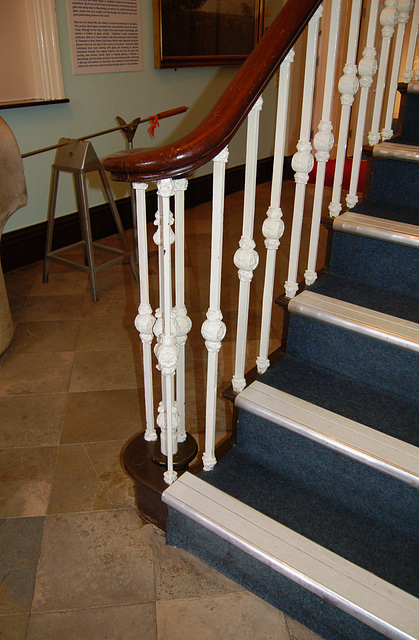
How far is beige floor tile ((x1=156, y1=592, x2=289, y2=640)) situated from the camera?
1.41m

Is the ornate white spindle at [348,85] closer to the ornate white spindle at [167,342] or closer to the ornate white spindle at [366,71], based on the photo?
the ornate white spindle at [366,71]

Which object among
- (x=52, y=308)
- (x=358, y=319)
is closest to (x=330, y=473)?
(x=358, y=319)

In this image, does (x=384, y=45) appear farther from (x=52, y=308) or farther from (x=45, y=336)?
(x=52, y=308)

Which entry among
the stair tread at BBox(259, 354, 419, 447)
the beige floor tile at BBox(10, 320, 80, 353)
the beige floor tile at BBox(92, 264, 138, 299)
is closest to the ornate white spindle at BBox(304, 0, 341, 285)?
the stair tread at BBox(259, 354, 419, 447)

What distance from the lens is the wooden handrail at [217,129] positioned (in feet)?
3.74

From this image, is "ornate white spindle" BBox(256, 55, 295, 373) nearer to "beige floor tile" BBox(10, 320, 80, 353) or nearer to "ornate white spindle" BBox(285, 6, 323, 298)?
"ornate white spindle" BBox(285, 6, 323, 298)

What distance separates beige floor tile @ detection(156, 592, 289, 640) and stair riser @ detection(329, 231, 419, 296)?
104 centimetres

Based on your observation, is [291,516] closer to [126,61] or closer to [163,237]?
[163,237]

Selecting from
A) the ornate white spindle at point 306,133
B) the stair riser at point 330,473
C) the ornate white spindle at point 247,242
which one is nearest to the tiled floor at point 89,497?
the stair riser at point 330,473

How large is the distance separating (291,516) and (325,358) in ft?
1.62

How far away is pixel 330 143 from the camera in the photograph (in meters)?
1.58

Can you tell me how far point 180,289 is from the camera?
1399mm

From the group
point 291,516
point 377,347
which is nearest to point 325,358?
point 377,347

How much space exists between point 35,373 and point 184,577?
4.48 ft
